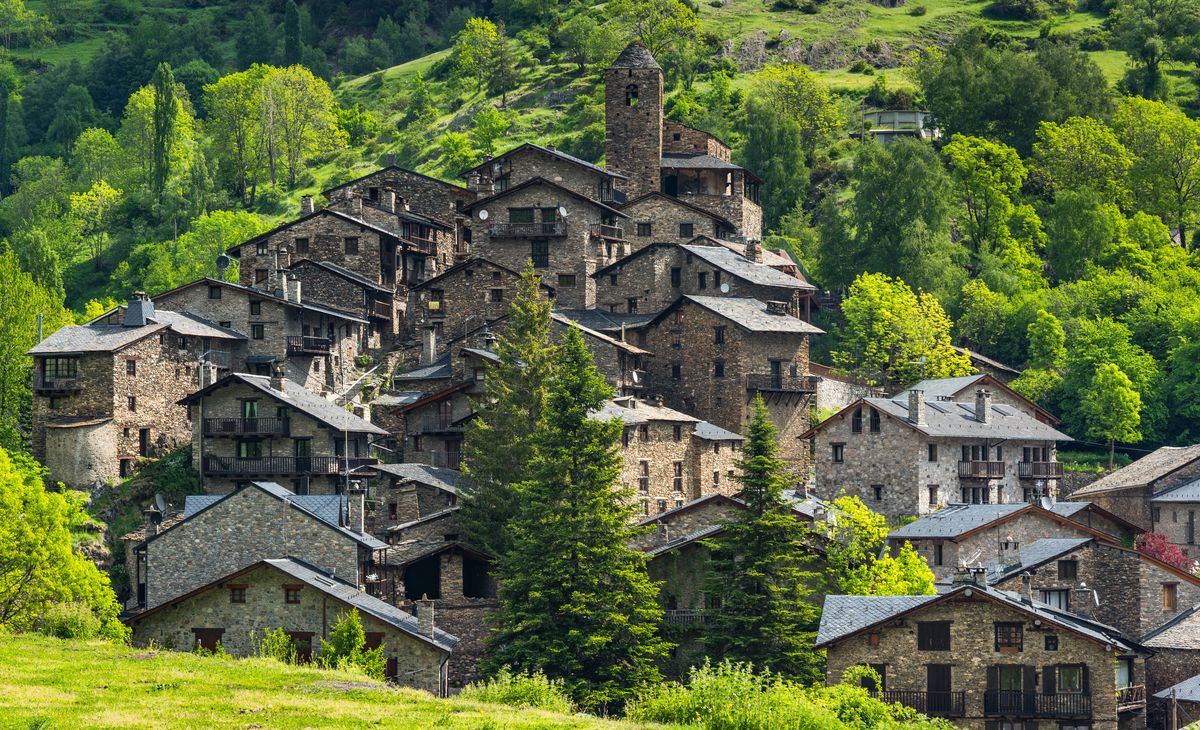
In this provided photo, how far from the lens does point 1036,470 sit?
3912 inches

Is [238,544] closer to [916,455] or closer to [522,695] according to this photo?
[522,695]

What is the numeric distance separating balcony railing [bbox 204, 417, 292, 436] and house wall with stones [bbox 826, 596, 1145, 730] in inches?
1160

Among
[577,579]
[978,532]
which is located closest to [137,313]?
[577,579]

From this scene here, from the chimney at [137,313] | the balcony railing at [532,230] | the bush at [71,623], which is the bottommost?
the bush at [71,623]

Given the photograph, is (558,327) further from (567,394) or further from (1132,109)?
(1132,109)

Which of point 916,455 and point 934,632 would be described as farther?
point 916,455

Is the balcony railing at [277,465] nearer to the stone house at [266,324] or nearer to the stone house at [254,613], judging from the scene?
the stone house at [266,324]

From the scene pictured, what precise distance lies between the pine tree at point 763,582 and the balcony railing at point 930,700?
10.6 feet

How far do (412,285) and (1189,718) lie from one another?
51.2 m

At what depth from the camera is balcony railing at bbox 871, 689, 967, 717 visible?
68.4 meters

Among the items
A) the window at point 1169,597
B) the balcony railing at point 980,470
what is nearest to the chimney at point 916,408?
the balcony railing at point 980,470

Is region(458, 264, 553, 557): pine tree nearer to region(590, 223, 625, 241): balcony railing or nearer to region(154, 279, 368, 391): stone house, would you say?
region(154, 279, 368, 391): stone house

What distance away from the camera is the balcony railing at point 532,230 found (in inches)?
4247

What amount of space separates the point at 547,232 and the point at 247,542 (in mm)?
37763
